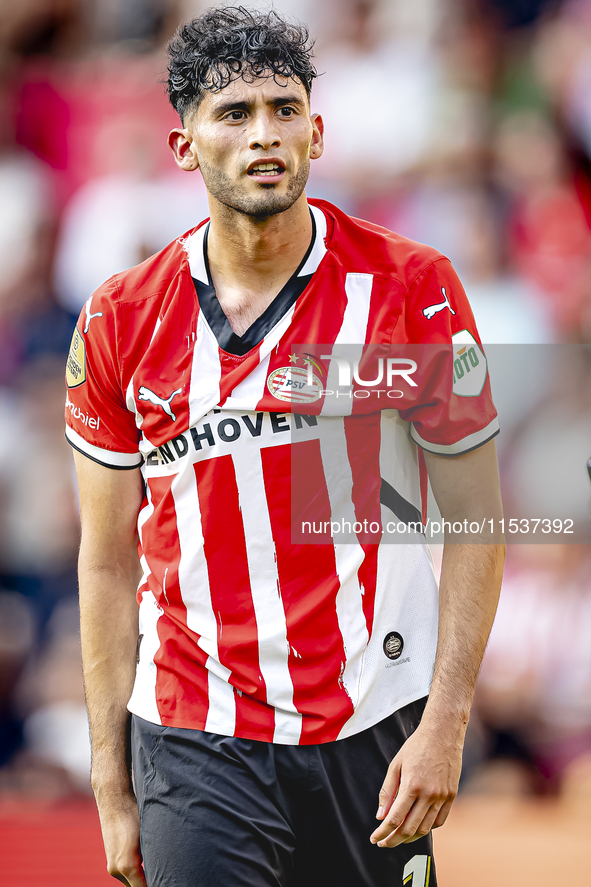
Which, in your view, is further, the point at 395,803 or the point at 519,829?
the point at 519,829

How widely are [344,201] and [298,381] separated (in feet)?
8.10

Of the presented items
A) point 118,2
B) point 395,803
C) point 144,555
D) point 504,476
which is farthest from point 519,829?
point 118,2

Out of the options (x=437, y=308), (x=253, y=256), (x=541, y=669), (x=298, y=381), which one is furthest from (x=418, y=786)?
(x=541, y=669)

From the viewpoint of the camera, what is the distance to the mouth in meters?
1.81

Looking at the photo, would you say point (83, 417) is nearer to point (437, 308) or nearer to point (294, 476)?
point (294, 476)

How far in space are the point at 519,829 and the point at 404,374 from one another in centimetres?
229

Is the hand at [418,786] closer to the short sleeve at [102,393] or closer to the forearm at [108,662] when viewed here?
the forearm at [108,662]

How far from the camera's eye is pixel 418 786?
1699 millimetres

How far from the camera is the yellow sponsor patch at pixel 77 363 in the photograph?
1.94 m

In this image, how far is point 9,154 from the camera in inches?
165

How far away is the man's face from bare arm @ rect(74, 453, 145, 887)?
0.61 m

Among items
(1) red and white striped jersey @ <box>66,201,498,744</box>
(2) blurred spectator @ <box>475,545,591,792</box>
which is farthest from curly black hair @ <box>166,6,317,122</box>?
(2) blurred spectator @ <box>475,545,591,792</box>

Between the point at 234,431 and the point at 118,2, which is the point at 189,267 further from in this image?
the point at 118,2

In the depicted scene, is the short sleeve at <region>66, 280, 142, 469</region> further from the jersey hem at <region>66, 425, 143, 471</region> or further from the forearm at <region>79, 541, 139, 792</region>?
the forearm at <region>79, 541, 139, 792</region>
